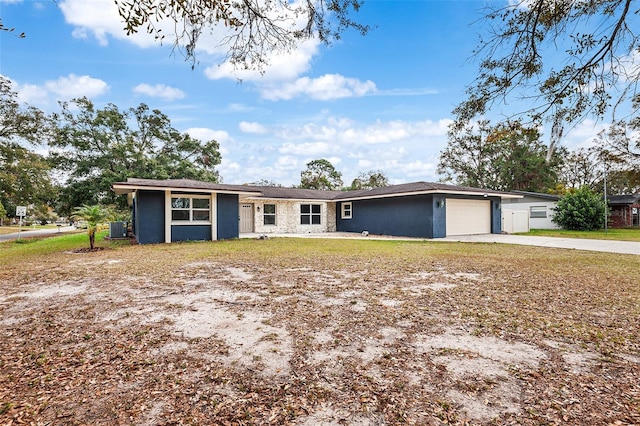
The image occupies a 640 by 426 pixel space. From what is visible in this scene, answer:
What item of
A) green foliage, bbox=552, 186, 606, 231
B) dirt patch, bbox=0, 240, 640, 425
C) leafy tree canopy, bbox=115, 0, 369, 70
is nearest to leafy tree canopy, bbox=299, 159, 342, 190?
green foliage, bbox=552, 186, 606, 231

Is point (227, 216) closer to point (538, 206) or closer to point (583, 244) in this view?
point (583, 244)

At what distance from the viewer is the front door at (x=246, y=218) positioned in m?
19.7

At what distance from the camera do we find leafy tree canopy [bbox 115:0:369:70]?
3.71 m

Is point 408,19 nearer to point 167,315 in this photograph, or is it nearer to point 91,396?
point 167,315

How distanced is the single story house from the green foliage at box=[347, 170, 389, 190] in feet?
60.9

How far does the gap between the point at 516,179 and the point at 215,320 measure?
37.5m

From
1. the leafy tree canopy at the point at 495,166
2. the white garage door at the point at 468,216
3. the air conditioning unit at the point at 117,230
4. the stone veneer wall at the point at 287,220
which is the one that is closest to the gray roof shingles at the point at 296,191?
the stone veneer wall at the point at 287,220

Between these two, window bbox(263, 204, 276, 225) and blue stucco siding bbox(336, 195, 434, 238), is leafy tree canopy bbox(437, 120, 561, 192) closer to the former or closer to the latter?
blue stucco siding bbox(336, 195, 434, 238)

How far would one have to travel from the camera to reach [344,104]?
659 inches

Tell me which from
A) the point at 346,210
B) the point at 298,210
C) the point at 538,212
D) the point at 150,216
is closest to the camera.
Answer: the point at 150,216

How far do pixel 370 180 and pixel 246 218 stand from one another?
24.7 metres

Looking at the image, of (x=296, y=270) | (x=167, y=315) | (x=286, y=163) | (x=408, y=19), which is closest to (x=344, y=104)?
Answer: (x=408, y=19)

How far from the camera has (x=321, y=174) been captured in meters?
40.9

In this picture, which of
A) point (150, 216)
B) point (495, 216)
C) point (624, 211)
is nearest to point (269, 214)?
point (150, 216)
